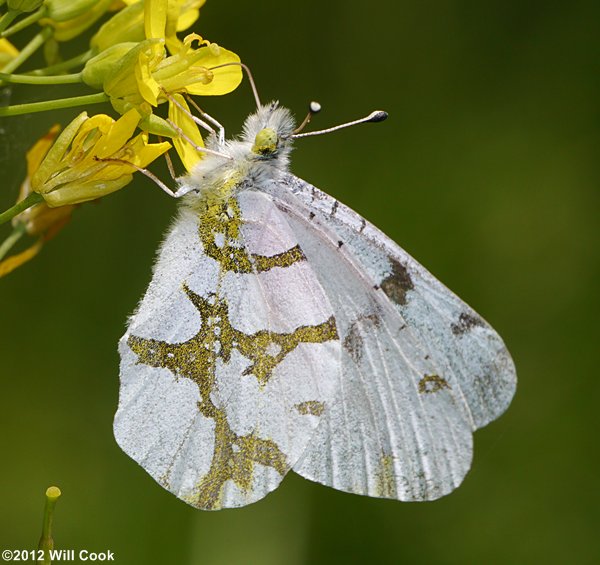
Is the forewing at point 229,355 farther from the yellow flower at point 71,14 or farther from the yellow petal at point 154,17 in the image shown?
the yellow flower at point 71,14

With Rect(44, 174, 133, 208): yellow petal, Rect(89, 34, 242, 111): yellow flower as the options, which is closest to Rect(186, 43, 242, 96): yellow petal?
Rect(89, 34, 242, 111): yellow flower

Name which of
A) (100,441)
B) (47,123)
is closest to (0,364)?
(100,441)

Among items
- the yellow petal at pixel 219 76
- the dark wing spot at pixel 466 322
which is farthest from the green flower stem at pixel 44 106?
the dark wing spot at pixel 466 322

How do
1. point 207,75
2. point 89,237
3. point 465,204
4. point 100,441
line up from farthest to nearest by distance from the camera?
1. point 465,204
2. point 89,237
3. point 100,441
4. point 207,75

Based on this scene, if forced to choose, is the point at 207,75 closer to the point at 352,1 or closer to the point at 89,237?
the point at 89,237

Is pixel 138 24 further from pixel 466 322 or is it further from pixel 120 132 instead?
pixel 466 322

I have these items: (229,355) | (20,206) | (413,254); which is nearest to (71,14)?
(20,206)

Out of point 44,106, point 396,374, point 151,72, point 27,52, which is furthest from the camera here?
point 396,374
